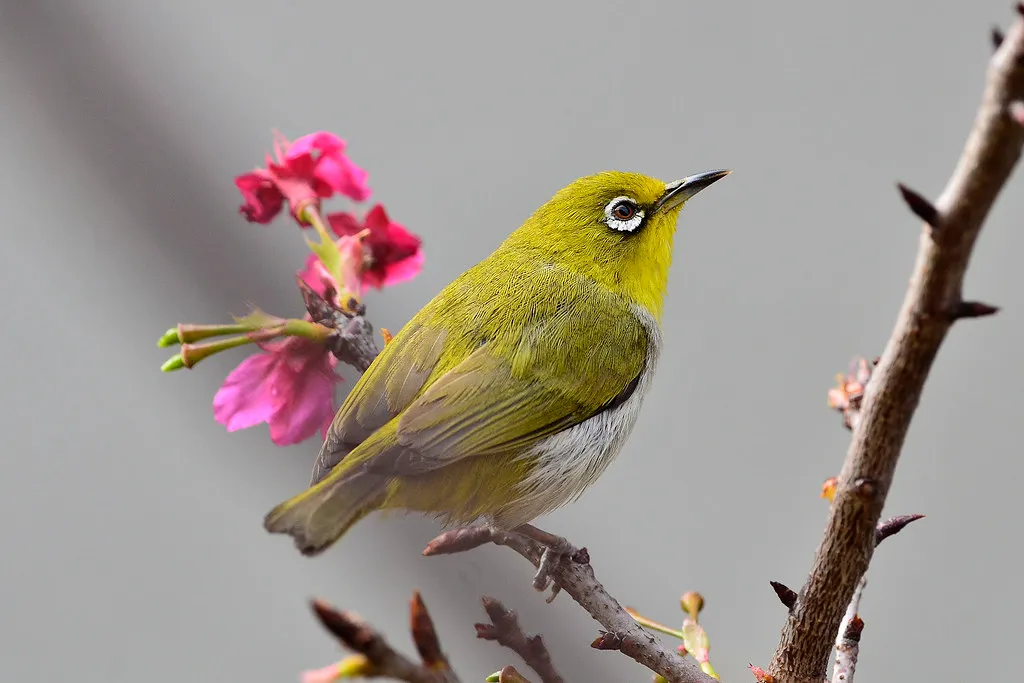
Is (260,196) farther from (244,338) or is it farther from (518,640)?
(518,640)

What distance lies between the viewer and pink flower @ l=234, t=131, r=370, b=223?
160cm

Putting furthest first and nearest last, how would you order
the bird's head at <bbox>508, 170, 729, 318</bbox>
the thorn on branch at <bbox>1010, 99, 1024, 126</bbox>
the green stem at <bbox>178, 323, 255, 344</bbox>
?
the bird's head at <bbox>508, 170, 729, 318</bbox>, the green stem at <bbox>178, 323, 255, 344</bbox>, the thorn on branch at <bbox>1010, 99, 1024, 126</bbox>

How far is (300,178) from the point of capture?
5.27 feet

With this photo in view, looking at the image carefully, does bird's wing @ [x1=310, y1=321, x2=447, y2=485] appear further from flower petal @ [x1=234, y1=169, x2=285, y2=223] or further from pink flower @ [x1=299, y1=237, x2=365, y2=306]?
flower petal @ [x1=234, y1=169, x2=285, y2=223]

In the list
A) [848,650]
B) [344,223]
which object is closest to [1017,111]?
[848,650]

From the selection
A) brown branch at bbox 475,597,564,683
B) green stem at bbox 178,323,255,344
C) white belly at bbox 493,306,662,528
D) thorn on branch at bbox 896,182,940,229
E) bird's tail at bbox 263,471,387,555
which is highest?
green stem at bbox 178,323,255,344

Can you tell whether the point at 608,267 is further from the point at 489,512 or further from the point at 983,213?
the point at 983,213

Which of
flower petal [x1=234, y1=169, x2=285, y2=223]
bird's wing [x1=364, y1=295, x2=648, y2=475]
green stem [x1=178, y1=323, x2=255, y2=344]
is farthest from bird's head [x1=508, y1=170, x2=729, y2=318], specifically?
green stem [x1=178, y1=323, x2=255, y2=344]

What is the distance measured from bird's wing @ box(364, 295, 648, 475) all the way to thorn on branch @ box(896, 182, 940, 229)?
0.89 metres

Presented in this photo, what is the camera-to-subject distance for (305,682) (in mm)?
687

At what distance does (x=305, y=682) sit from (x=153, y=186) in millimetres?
1669

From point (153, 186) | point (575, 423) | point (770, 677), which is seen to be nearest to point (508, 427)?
point (575, 423)

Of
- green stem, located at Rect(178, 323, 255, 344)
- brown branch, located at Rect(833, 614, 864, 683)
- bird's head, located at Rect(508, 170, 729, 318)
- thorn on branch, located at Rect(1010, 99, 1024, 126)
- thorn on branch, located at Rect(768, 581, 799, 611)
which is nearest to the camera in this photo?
thorn on branch, located at Rect(1010, 99, 1024, 126)

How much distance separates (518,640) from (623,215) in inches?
39.5
